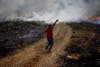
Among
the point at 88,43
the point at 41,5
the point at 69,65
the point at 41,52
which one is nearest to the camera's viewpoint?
the point at 69,65

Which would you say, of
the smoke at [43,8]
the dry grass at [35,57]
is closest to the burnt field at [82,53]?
the dry grass at [35,57]

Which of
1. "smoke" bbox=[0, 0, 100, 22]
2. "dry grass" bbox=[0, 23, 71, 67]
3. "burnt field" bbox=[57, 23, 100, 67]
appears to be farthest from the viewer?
"smoke" bbox=[0, 0, 100, 22]

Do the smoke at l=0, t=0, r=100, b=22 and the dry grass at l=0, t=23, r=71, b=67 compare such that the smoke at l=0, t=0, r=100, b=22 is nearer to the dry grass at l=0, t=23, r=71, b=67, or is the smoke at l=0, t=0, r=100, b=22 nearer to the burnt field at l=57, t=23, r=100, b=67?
the burnt field at l=57, t=23, r=100, b=67

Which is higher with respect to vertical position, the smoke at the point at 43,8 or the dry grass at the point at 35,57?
the smoke at the point at 43,8

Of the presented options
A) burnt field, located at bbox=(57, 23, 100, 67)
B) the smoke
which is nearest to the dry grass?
burnt field, located at bbox=(57, 23, 100, 67)

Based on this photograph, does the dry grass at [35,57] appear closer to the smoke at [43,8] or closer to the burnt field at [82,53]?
the burnt field at [82,53]

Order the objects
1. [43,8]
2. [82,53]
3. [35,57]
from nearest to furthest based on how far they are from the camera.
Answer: [35,57]
[82,53]
[43,8]

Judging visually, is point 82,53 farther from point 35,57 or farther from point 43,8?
point 43,8

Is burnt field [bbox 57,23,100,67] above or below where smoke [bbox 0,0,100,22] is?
below

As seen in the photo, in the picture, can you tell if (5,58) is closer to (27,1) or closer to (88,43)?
(88,43)

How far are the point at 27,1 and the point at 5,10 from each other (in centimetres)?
486

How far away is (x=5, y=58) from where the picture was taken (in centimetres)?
1316

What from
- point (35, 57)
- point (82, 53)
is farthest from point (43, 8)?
point (35, 57)

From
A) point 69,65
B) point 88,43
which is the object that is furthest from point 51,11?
point 69,65
